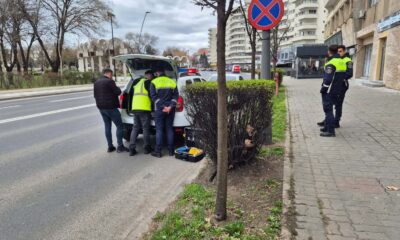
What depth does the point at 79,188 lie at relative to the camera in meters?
4.27

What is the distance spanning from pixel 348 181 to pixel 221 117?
7.18 feet

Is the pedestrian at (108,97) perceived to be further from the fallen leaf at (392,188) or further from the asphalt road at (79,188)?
the fallen leaf at (392,188)

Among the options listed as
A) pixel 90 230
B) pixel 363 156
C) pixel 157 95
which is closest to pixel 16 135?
pixel 157 95

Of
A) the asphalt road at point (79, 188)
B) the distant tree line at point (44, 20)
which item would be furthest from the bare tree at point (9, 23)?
the asphalt road at point (79, 188)

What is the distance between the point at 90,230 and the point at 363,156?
14.0 ft

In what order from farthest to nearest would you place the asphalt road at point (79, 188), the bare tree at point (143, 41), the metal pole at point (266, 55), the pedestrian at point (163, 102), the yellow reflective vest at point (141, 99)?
the bare tree at point (143, 41)
the yellow reflective vest at point (141, 99)
the pedestrian at point (163, 102)
the metal pole at point (266, 55)
the asphalt road at point (79, 188)

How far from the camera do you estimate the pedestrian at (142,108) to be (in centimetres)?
566

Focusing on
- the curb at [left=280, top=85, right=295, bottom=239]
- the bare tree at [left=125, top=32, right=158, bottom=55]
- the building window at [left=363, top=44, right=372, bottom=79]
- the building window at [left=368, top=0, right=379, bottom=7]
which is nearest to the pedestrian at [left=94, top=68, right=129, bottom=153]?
the curb at [left=280, top=85, right=295, bottom=239]

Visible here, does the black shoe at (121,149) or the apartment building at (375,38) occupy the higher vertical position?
the apartment building at (375,38)

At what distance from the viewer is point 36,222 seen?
335cm

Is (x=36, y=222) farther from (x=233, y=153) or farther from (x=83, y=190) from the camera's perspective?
(x=233, y=153)

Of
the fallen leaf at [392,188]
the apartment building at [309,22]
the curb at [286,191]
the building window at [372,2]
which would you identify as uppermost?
the apartment building at [309,22]

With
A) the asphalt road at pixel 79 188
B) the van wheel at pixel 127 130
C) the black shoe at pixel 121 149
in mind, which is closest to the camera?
the asphalt road at pixel 79 188

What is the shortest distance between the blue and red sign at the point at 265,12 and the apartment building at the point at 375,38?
13.6 m
